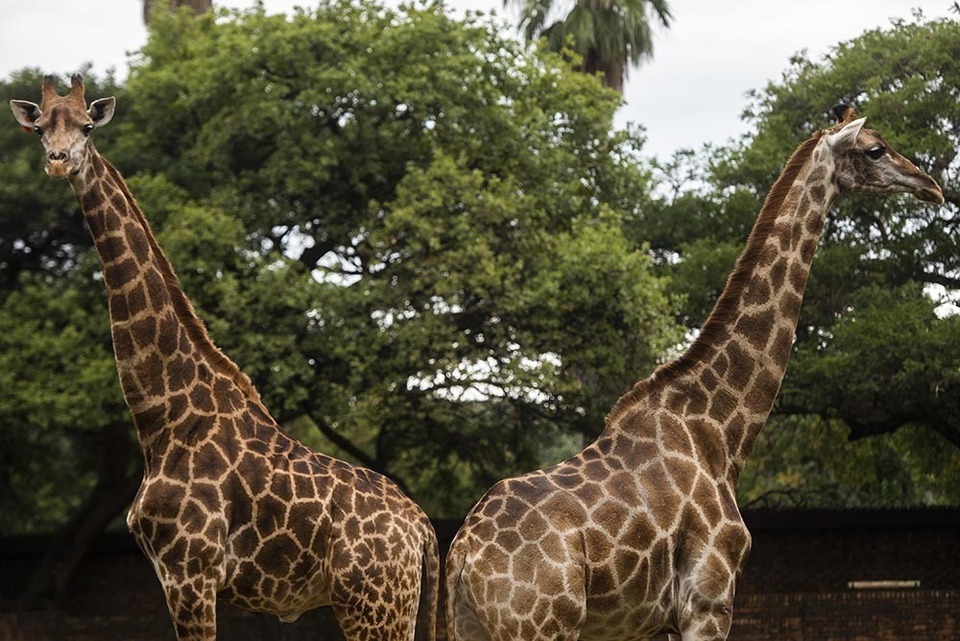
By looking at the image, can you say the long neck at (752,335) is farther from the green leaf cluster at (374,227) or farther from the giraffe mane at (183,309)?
the green leaf cluster at (374,227)

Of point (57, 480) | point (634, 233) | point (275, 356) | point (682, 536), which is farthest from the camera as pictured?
point (57, 480)

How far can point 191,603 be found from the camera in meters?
7.72

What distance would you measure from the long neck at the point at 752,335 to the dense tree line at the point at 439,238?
9.71m

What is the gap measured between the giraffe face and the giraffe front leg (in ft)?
13.9

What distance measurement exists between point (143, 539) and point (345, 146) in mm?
12075

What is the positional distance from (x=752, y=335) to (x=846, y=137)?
126 centimetres

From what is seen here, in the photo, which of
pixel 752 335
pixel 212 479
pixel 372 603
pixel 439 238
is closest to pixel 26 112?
pixel 212 479

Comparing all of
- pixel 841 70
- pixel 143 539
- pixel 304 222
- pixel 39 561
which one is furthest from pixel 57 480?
pixel 143 539

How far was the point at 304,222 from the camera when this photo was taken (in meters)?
19.9

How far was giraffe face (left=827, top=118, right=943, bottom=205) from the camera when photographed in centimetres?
831

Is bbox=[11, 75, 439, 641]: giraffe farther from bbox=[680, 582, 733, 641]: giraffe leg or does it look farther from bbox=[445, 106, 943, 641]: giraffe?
bbox=[680, 582, 733, 641]: giraffe leg

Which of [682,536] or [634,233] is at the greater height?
[634,233]

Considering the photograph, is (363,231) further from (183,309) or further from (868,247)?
(183,309)

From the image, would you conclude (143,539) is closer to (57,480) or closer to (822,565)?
(822,565)
